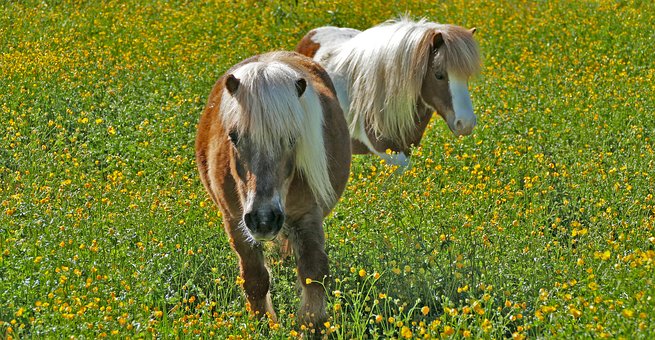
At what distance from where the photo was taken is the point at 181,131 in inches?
377

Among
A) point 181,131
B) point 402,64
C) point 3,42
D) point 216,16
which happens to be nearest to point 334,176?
point 402,64

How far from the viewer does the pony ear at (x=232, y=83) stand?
209 inches

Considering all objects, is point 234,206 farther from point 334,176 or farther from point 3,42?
point 3,42

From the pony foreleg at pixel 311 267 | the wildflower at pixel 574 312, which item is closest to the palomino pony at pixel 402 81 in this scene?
the pony foreleg at pixel 311 267

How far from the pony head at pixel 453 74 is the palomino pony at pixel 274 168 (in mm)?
1878

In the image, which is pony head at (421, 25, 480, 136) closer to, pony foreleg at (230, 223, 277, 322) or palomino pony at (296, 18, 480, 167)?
palomino pony at (296, 18, 480, 167)

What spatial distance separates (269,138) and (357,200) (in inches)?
85.6

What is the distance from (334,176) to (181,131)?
3.76 meters

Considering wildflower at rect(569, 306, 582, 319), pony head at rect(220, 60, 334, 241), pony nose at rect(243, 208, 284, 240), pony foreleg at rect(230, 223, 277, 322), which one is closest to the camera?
wildflower at rect(569, 306, 582, 319)

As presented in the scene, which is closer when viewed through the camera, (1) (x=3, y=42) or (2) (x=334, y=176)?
(2) (x=334, y=176)

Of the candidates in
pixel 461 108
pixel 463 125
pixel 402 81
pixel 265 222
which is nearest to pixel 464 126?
pixel 463 125

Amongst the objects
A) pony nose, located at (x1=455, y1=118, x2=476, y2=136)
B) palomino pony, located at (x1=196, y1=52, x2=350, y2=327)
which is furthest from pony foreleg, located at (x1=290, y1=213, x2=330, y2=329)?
pony nose, located at (x1=455, y1=118, x2=476, y2=136)

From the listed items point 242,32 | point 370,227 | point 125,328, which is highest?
point 125,328

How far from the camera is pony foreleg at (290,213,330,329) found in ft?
18.1
